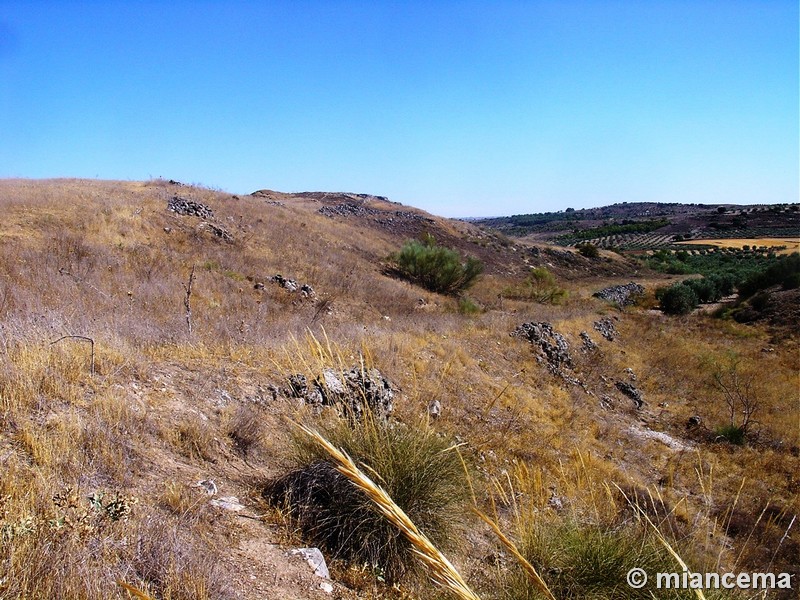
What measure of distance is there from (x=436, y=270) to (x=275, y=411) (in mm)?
17008

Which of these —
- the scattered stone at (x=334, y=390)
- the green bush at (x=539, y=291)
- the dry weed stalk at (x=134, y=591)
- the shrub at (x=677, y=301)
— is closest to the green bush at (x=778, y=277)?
the shrub at (x=677, y=301)

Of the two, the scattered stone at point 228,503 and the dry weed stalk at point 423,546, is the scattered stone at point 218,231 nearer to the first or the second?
the scattered stone at point 228,503

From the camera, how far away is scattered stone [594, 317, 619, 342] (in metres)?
16.2

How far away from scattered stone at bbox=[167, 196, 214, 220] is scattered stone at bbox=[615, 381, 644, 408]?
52.9 feet

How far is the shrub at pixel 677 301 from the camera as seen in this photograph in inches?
957

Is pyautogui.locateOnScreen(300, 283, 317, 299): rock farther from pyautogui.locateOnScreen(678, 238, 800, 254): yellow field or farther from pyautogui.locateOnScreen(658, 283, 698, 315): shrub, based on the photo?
pyautogui.locateOnScreen(678, 238, 800, 254): yellow field

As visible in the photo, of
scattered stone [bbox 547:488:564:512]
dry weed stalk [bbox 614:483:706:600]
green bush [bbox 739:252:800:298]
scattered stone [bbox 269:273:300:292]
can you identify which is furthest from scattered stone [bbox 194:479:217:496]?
green bush [bbox 739:252:800:298]

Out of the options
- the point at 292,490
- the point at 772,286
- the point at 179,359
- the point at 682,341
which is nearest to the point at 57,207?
the point at 179,359

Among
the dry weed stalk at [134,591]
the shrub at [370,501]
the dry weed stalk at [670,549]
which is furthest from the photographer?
the shrub at [370,501]

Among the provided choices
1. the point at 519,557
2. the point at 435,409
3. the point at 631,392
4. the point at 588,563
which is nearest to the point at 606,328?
the point at 631,392

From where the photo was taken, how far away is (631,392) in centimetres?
1159

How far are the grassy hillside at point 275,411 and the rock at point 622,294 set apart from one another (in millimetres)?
5273

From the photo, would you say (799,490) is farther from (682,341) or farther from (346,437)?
(682,341)

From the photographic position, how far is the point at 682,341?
57.3 ft
